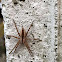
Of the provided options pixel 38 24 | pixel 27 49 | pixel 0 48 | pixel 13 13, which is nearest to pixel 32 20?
pixel 38 24

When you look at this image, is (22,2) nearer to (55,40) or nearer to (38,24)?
(38,24)

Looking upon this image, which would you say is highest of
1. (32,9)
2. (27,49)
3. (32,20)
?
(32,9)

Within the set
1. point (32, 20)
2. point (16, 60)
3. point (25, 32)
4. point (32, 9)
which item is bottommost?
point (16, 60)

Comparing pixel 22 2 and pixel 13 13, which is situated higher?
pixel 22 2

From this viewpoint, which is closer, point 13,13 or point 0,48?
point 13,13

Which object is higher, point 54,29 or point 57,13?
point 57,13

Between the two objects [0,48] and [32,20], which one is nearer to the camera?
[32,20]

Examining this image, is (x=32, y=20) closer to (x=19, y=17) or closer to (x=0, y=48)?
(x=19, y=17)

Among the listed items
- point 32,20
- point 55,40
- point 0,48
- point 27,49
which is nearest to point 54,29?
point 55,40
